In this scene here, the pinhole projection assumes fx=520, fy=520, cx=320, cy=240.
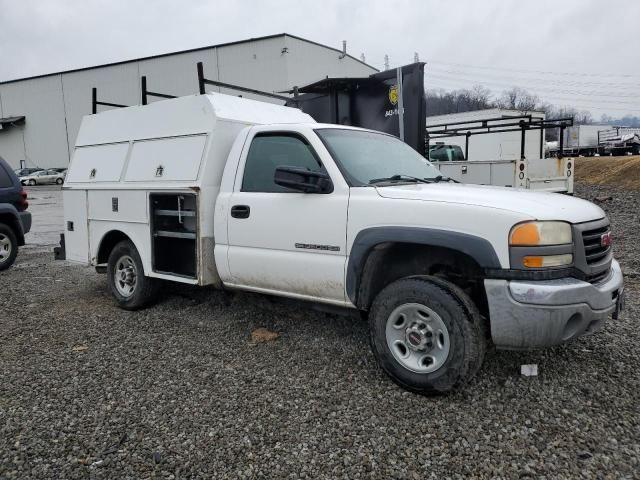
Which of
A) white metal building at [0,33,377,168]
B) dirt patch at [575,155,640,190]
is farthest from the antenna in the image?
dirt patch at [575,155,640,190]

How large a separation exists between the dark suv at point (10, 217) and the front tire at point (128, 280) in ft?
12.2

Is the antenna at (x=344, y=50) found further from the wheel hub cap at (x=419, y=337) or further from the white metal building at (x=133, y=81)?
the wheel hub cap at (x=419, y=337)

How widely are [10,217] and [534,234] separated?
8449 millimetres

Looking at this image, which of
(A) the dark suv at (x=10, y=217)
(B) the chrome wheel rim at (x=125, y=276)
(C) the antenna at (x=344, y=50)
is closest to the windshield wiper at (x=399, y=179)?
(B) the chrome wheel rim at (x=125, y=276)

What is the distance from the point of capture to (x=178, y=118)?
5.15 metres

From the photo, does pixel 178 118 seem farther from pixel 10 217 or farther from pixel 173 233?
pixel 10 217

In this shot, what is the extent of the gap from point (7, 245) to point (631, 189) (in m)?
19.8

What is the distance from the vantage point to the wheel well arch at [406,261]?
347 centimetres

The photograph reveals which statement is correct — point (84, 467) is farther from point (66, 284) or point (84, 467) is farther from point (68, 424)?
point (66, 284)

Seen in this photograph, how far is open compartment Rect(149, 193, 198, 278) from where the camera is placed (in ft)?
16.5

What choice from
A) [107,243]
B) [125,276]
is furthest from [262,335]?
[107,243]

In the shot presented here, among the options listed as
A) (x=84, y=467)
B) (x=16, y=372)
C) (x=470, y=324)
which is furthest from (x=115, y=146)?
(x=470, y=324)

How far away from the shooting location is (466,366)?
330 centimetres

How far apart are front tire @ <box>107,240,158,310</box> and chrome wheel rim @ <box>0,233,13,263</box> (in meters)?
3.72
